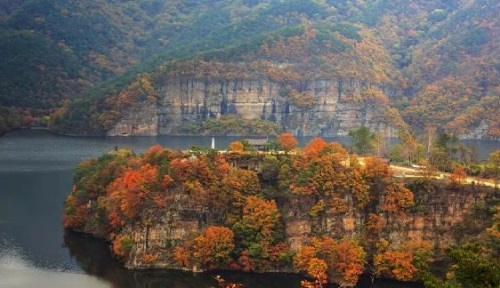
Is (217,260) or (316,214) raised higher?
(316,214)

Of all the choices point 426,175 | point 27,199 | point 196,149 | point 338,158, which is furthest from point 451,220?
point 27,199

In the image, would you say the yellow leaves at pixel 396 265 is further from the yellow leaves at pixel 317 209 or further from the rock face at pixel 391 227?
the yellow leaves at pixel 317 209

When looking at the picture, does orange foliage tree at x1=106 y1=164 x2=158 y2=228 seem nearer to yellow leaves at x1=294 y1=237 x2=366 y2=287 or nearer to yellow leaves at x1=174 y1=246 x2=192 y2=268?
yellow leaves at x1=174 y1=246 x2=192 y2=268

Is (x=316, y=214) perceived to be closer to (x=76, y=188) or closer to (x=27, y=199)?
(x=76, y=188)

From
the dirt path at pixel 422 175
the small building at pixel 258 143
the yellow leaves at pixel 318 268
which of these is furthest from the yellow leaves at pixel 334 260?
the small building at pixel 258 143

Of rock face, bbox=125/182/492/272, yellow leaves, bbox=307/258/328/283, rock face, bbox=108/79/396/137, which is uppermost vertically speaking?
rock face, bbox=108/79/396/137

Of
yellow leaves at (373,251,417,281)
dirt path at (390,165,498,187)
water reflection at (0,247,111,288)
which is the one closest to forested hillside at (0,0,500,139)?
dirt path at (390,165,498,187)
